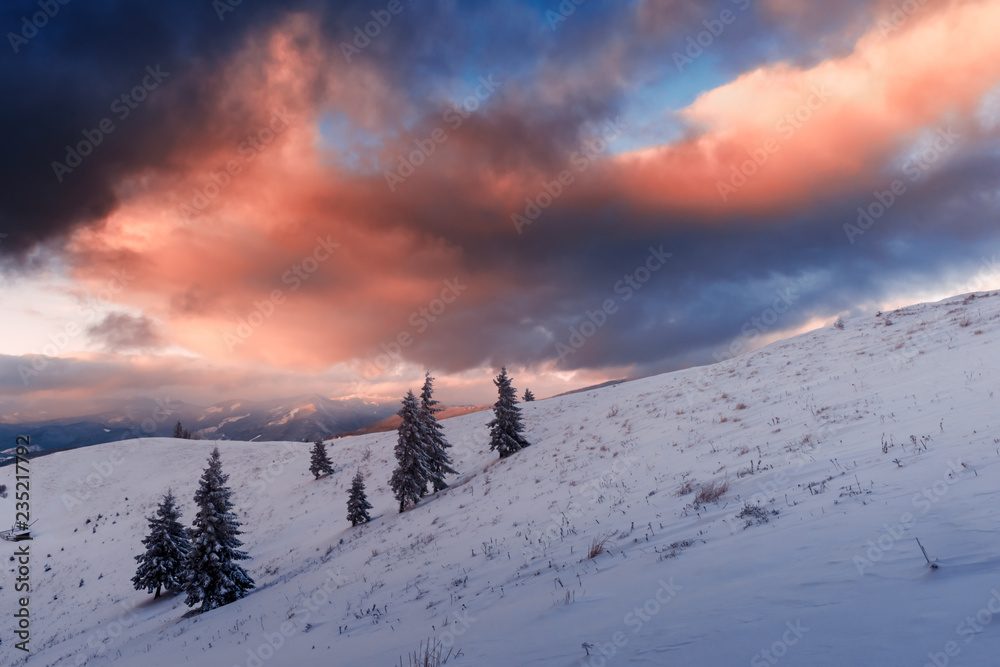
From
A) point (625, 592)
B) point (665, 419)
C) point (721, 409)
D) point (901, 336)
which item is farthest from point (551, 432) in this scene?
point (625, 592)

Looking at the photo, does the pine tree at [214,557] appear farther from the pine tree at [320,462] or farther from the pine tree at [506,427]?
the pine tree at [320,462]

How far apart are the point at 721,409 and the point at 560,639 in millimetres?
15252

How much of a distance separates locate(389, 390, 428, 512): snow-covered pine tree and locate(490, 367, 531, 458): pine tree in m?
6.20

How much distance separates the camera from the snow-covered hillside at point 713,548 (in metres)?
3.61

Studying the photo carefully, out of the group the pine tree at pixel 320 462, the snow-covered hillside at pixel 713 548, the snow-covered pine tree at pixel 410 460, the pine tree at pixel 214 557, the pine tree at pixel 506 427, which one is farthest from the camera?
the pine tree at pixel 320 462

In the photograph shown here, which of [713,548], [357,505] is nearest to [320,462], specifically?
[357,505]

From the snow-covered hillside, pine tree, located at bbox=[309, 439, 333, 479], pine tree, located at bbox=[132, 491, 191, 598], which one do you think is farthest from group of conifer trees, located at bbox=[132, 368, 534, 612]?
pine tree, located at bbox=[309, 439, 333, 479]

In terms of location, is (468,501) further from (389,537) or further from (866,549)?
(866,549)

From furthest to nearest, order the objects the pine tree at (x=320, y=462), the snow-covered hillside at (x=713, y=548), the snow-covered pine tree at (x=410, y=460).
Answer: the pine tree at (x=320, y=462), the snow-covered pine tree at (x=410, y=460), the snow-covered hillside at (x=713, y=548)

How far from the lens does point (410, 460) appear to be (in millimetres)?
28266

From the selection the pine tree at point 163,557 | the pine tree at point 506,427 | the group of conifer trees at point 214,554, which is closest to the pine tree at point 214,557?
the group of conifer trees at point 214,554

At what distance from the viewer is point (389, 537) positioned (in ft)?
58.9

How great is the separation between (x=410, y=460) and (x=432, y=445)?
1.90 metres

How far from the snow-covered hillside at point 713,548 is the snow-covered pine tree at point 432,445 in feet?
18.1
